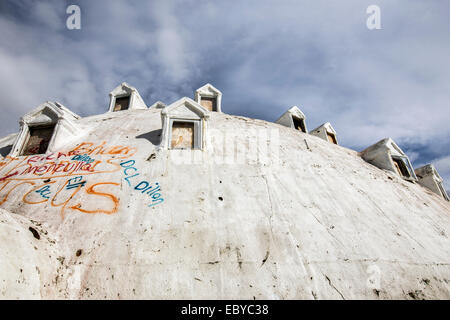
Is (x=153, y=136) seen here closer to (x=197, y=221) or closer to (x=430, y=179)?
(x=197, y=221)

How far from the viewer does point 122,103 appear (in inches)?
704

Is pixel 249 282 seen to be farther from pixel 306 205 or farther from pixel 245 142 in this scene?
pixel 245 142

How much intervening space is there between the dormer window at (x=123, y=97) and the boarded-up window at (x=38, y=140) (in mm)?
Answer: 8376

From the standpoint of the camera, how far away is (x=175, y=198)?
19.9 feet

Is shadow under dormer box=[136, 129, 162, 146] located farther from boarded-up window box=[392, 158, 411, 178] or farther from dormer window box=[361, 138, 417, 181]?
boarded-up window box=[392, 158, 411, 178]

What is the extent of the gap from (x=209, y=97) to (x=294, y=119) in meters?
8.46

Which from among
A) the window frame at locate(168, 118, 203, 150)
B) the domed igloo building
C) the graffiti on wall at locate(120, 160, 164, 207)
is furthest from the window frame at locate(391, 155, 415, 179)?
the graffiti on wall at locate(120, 160, 164, 207)

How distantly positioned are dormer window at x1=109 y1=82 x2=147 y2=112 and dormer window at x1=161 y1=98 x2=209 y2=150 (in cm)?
1091

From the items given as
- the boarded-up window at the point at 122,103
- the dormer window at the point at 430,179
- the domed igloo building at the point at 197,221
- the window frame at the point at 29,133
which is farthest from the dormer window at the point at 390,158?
the boarded-up window at the point at 122,103

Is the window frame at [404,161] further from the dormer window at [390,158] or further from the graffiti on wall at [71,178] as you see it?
the graffiti on wall at [71,178]

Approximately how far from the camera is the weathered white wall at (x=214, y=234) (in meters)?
4.13

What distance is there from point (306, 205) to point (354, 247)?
183cm

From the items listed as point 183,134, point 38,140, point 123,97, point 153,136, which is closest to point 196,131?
point 183,134
